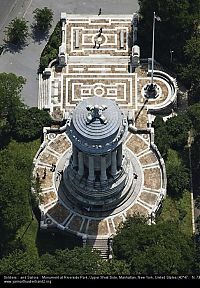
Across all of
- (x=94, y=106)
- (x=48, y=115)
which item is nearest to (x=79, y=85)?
(x=48, y=115)

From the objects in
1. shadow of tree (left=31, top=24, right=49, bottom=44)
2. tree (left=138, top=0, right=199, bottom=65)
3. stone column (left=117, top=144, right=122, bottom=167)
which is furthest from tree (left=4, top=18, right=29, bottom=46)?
stone column (left=117, top=144, right=122, bottom=167)

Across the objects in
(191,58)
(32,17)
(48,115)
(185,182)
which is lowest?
(185,182)

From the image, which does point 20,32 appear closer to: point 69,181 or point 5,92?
point 5,92

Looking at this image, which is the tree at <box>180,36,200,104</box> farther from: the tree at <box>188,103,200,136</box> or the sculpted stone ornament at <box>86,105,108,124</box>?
the sculpted stone ornament at <box>86,105,108,124</box>

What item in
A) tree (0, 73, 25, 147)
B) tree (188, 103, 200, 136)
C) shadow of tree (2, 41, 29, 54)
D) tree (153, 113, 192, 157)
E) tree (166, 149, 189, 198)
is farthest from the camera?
shadow of tree (2, 41, 29, 54)

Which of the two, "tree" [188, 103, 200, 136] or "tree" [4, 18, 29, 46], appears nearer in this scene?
"tree" [188, 103, 200, 136]

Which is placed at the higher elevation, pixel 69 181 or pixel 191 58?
pixel 191 58

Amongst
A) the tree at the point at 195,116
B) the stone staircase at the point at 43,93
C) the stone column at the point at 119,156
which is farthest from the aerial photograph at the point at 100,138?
the tree at the point at 195,116

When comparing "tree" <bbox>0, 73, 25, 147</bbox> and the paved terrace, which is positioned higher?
"tree" <bbox>0, 73, 25, 147</bbox>

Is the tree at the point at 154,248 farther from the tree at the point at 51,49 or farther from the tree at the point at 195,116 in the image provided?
the tree at the point at 51,49
